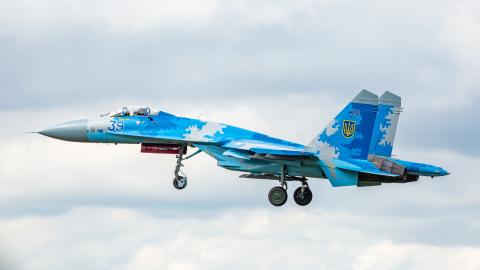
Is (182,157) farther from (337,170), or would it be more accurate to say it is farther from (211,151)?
(337,170)

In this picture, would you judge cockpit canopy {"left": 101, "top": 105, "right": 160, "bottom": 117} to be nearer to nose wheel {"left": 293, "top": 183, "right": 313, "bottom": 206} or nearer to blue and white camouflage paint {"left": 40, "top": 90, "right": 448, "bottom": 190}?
blue and white camouflage paint {"left": 40, "top": 90, "right": 448, "bottom": 190}

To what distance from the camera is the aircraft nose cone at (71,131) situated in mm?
46625

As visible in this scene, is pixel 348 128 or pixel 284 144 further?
pixel 284 144

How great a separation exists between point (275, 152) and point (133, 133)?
554 centimetres

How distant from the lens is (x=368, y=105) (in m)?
44.9

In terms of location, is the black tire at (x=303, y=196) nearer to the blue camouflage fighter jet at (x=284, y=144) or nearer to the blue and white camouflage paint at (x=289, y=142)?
the blue camouflage fighter jet at (x=284, y=144)

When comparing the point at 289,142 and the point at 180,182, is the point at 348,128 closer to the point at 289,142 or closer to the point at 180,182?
the point at 289,142

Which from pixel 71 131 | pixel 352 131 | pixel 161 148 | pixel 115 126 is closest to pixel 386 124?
pixel 352 131

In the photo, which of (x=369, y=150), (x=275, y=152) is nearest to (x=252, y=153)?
(x=275, y=152)

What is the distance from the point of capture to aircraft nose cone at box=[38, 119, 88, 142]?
46.6 m

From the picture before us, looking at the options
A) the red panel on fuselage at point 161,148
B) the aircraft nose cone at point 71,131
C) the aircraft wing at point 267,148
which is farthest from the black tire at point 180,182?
the aircraft nose cone at point 71,131

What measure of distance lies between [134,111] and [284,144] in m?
5.77

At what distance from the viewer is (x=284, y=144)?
46031mm

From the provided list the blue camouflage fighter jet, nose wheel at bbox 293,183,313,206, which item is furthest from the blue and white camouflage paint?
nose wheel at bbox 293,183,313,206
